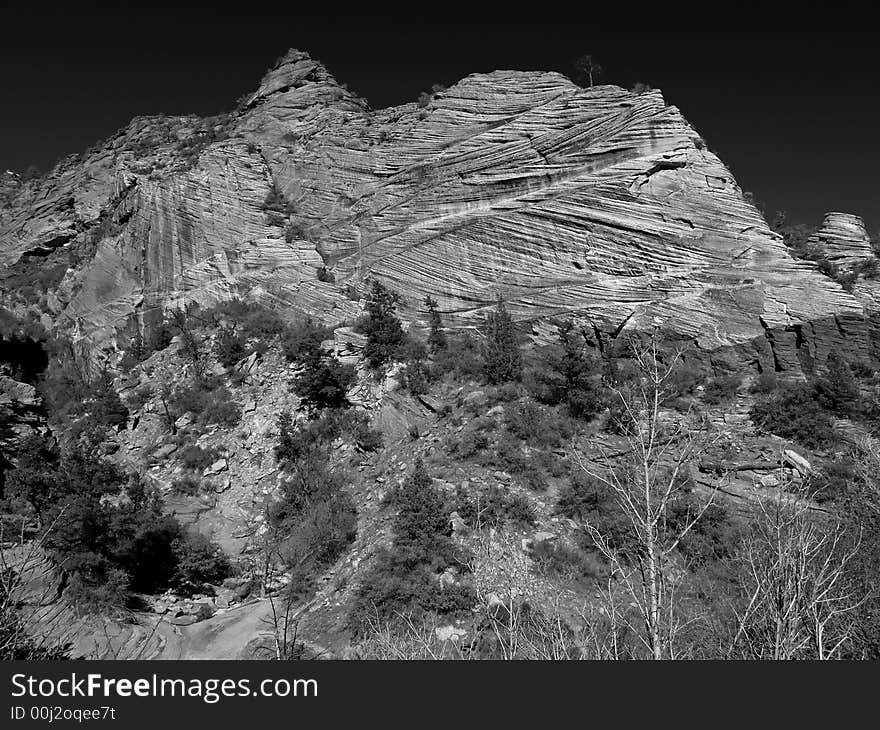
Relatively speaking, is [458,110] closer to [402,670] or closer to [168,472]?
[168,472]

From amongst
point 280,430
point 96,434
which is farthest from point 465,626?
point 96,434

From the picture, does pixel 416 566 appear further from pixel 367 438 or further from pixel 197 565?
pixel 367 438

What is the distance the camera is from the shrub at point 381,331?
22156 millimetres

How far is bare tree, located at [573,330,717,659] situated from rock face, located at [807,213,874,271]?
16.9 meters

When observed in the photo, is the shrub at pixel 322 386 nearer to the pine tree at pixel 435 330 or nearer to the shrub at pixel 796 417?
the pine tree at pixel 435 330

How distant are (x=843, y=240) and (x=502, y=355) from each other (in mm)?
25902

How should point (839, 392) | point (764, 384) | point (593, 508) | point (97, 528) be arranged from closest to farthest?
1. point (97, 528)
2. point (593, 508)
3. point (839, 392)
4. point (764, 384)

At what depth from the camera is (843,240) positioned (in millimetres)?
29719

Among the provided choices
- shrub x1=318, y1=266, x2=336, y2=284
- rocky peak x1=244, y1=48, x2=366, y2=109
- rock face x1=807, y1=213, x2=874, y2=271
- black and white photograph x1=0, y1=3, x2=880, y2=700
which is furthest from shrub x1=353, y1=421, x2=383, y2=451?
rock face x1=807, y1=213, x2=874, y2=271

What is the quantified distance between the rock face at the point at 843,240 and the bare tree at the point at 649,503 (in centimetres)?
1690

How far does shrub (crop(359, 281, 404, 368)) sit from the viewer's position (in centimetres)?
2216

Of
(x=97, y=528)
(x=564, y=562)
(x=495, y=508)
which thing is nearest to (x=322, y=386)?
(x=97, y=528)

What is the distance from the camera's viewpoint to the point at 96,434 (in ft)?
72.3

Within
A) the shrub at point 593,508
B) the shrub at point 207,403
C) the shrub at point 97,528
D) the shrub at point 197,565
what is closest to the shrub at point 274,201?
the shrub at point 207,403
